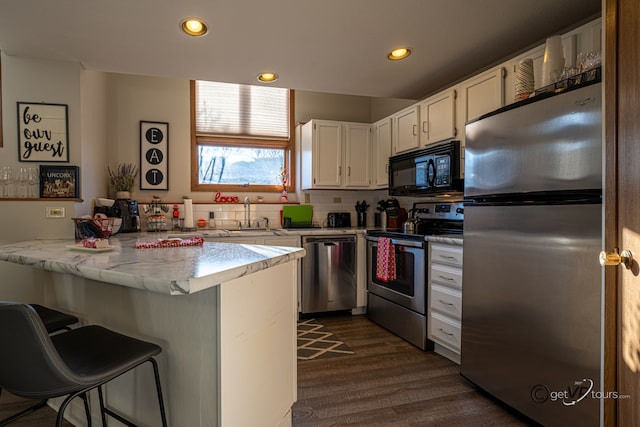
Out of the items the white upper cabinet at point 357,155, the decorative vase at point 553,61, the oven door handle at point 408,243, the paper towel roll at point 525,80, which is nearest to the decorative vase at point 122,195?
the white upper cabinet at point 357,155

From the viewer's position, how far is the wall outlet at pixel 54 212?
2.52 m

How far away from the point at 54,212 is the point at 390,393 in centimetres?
274

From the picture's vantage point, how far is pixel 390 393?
206 centimetres

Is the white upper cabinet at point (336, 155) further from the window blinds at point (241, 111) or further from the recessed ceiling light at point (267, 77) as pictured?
the recessed ceiling light at point (267, 77)

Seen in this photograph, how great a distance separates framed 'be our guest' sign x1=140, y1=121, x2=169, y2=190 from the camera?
370 cm

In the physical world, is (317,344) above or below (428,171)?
below

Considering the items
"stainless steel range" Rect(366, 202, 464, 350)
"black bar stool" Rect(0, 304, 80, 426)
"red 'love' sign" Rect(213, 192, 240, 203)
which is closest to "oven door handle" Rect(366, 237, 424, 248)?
"stainless steel range" Rect(366, 202, 464, 350)

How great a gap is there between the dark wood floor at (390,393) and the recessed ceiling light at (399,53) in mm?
2310

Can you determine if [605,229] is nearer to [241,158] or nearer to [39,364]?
[39,364]

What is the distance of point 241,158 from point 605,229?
143 inches

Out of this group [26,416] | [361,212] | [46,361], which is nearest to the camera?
[46,361]

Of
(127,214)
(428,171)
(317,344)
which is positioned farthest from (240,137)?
(317,344)

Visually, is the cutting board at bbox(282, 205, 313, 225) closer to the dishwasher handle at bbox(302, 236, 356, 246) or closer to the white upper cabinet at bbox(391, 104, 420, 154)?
the dishwasher handle at bbox(302, 236, 356, 246)

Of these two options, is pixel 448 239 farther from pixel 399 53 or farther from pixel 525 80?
pixel 399 53
